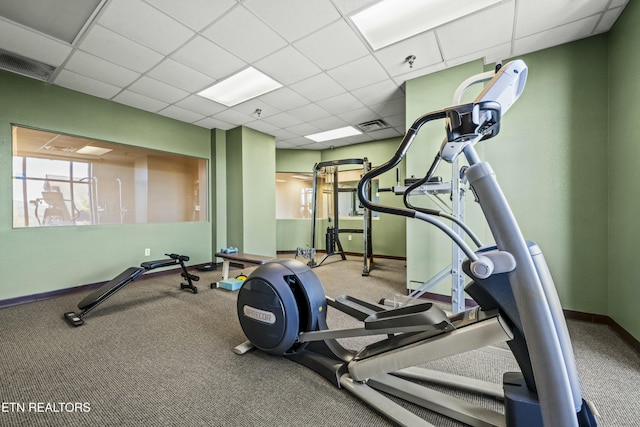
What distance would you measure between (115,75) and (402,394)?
4.40m

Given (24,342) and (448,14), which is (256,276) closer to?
(24,342)

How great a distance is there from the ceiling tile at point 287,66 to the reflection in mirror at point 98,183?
2.73 meters

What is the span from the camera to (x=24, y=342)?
2080mm

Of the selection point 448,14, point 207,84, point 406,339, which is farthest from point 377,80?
point 406,339

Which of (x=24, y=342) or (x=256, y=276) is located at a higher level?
(x=256, y=276)

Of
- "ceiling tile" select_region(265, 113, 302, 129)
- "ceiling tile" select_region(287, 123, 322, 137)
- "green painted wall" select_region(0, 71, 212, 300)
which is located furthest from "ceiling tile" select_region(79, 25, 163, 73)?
"ceiling tile" select_region(287, 123, 322, 137)

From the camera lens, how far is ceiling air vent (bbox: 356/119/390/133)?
15.9 ft

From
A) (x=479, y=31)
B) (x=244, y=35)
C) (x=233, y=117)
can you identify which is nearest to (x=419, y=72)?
(x=479, y=31)

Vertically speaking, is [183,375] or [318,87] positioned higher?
[318,87]

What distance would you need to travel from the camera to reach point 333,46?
2.60m

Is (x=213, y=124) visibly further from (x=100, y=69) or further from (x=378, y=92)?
(x=378, y=92)

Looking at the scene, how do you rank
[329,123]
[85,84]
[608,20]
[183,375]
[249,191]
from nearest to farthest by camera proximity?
[183,375]
[608,20]
[85,84]
[329,123]
[249,191]

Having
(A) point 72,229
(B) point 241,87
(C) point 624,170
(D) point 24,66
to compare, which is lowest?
(A) point 72,229

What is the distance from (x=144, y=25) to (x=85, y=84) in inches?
71.4
